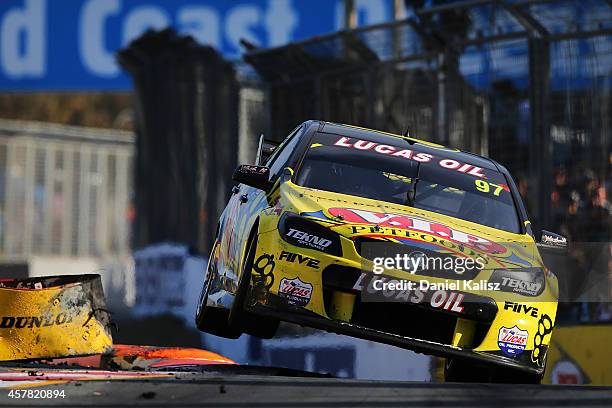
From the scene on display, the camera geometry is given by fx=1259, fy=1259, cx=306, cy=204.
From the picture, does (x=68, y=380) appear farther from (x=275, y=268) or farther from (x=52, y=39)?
(x=52, y=39)

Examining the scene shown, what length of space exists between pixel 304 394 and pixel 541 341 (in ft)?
7.44

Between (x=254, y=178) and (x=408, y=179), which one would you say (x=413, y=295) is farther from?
(x=254, y=178)

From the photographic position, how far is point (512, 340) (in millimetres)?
6617

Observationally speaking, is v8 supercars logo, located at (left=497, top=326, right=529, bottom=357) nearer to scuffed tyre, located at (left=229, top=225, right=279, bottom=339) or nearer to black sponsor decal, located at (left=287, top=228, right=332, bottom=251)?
black sponsor decal, located at (left=287, top=228, right=332, bottom=251)

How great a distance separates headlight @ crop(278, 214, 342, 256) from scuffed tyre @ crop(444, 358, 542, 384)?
0.95 metres

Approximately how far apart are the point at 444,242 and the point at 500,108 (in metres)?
5.16

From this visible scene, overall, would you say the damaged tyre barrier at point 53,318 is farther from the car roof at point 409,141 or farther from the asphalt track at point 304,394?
the asphalt track at point 304,394

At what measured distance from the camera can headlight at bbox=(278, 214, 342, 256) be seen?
656 centimetres

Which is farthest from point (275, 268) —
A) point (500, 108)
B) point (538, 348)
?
point (500, 108)

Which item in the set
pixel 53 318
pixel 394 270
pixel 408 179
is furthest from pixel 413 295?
pixel 53 318

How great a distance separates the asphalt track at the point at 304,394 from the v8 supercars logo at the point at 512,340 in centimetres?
137

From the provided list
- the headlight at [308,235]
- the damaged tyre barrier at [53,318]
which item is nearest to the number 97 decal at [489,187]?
the headlight at [308,235]

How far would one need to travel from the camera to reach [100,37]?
19266 mm

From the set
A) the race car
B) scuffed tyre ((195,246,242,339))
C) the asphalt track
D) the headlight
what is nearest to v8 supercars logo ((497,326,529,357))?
the race car
